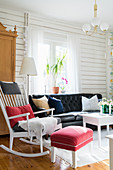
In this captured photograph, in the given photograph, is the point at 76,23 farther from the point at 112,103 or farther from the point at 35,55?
the point at 112,103

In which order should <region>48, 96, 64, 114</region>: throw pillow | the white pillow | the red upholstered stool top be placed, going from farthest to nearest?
the white pillow < <region>48, 96, 64, 114</region>: throw pillow < the red upholstered stool top

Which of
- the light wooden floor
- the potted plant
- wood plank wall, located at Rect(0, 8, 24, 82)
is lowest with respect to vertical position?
the light wooden floor

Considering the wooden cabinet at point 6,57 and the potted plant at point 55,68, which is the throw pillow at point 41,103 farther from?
the potted plant at point 55,68

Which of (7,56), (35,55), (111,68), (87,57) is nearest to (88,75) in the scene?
(87,57)

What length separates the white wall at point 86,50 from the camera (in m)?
4.25

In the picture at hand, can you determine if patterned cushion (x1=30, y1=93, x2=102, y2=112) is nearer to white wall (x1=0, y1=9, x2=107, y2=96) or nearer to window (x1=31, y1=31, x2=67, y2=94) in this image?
window (x1=31, y1=31, x2=67, y2=94)

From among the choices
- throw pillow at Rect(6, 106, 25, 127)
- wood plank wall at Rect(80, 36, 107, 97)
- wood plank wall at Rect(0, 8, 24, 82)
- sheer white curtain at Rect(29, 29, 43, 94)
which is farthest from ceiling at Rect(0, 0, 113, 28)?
throw pillow at Rect(6, 106, 25, 127)

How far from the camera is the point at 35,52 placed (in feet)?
14.4

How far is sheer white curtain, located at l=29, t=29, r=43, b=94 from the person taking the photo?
431 cm

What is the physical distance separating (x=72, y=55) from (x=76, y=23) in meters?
0.97

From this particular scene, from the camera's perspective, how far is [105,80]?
5.64 metres

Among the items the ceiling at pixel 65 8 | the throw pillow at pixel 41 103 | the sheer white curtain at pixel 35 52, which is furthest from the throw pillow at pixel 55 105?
the ceiling at pixel 65 8

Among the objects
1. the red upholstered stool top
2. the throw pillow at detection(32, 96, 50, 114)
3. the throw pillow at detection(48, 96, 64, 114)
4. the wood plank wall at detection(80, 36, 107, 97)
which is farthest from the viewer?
the wood plank wall at detection(80, 36, 107, 97)

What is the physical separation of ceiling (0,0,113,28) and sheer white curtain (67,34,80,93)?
626mm
